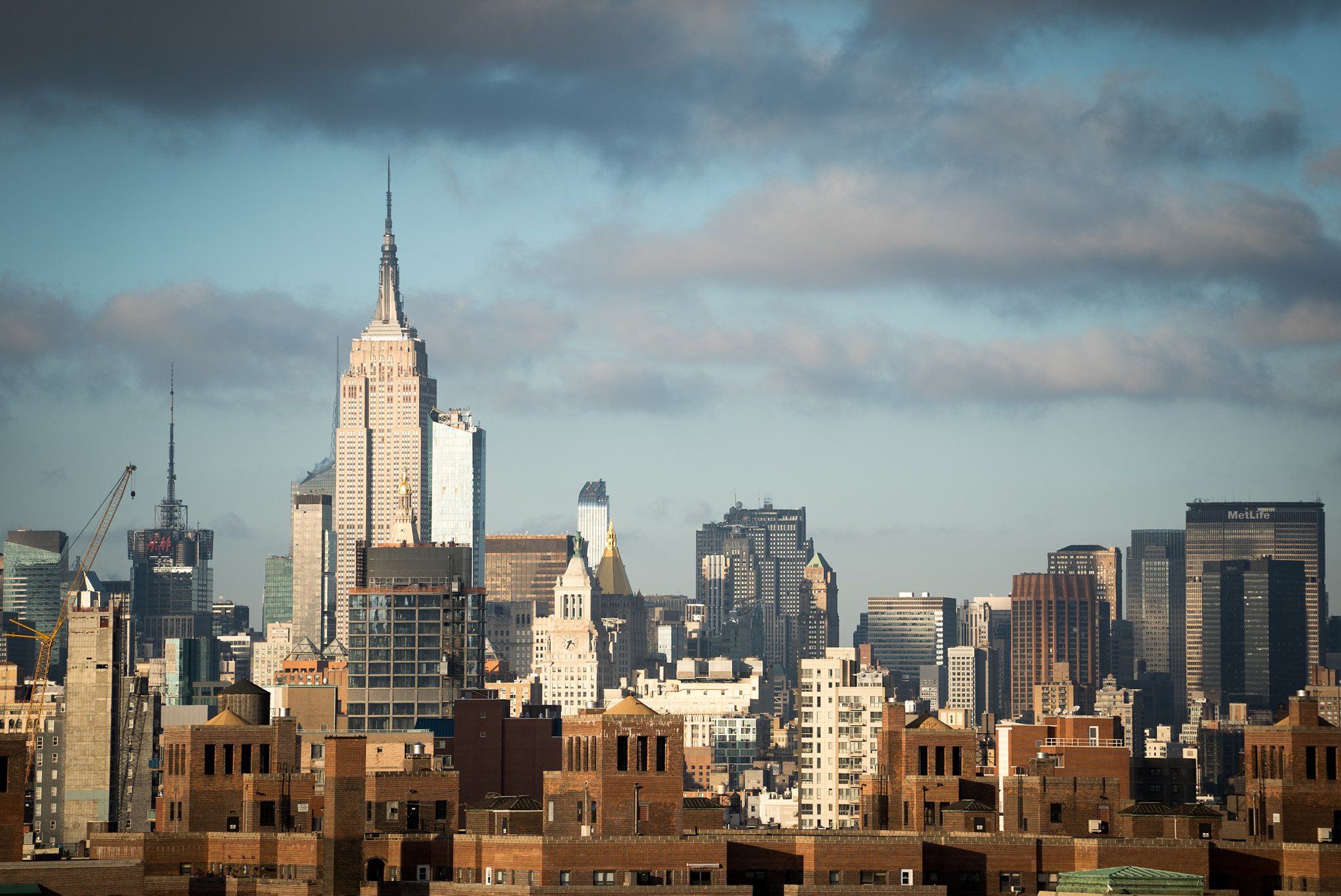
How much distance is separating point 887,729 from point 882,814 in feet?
60.3

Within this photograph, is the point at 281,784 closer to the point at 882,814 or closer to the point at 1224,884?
the point at 882,814

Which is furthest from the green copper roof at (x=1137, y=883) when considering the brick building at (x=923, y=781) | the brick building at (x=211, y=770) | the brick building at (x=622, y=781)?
the brick building at (x=211, y=770)

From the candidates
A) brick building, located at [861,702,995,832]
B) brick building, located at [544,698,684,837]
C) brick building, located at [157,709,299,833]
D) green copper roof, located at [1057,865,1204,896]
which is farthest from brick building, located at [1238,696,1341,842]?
brick building, located at [157,709,299,833]

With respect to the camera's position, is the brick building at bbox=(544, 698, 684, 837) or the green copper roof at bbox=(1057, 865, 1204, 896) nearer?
the green copper roof at bbox=(1057, 865, 1204, 896)

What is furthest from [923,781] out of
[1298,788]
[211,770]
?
[211,770]

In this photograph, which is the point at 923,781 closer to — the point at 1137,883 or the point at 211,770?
the point at 211,770

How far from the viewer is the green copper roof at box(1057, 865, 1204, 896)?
117 metres

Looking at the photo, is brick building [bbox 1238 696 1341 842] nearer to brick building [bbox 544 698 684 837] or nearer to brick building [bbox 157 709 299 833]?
brick building [bbox 544 698 684 837]

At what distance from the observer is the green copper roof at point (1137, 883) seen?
117 m

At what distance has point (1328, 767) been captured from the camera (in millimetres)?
142125

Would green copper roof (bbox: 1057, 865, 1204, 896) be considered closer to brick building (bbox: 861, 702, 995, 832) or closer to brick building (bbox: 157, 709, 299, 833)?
brick building (bbox: 861, 702, 995, 832)

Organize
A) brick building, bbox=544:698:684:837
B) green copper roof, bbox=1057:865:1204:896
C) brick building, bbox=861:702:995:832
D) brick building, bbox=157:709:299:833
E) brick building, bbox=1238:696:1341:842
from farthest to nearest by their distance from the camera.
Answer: brick building, bbox=861:702:995:832, brick building, bbox=157:709:299:833, brick building, bbox=1238:696:1341:842, brick building, bbox=544:698:684:837, green copper roof, bbox=1057:865:1204:896

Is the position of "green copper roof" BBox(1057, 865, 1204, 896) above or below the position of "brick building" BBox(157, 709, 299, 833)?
below

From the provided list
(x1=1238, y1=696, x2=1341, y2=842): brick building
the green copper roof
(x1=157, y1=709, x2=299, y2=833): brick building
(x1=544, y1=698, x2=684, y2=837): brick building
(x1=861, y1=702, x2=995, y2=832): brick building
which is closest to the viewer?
the green copper roof
